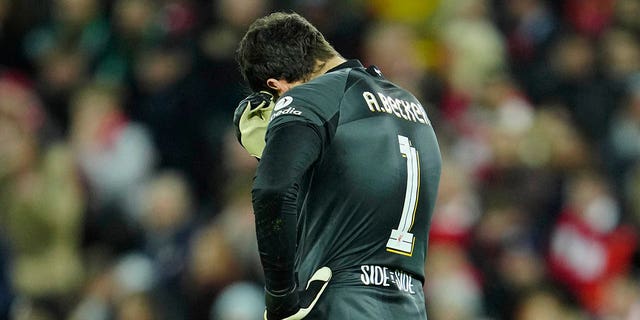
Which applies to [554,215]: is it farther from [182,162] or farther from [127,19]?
[127,19]

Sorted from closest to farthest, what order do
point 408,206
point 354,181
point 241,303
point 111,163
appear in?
point 354,181 < point 408,206 < point 241,303 < point 111,163

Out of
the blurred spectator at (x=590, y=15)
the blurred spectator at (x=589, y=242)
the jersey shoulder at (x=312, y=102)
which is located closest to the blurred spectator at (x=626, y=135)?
the blurred spectator at (x=589, y=242)

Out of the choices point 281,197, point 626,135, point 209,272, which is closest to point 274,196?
point 281,197

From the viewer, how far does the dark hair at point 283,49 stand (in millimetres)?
5137

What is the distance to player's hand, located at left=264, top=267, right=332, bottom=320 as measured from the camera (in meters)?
4.81

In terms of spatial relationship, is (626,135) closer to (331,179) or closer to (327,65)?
(327,65)

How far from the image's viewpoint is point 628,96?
1248 cm

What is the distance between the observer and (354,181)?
4.95 m

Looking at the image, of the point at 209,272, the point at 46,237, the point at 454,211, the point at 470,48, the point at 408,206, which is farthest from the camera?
the point at 470,48

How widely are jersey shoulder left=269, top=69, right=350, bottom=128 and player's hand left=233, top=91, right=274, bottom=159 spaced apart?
0.75 ft

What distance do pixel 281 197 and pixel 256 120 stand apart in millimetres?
621

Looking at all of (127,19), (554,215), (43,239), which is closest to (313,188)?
(43,239)

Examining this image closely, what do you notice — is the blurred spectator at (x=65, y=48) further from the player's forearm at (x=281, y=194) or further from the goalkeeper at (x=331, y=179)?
the player's forearm at (x=281, y=194)

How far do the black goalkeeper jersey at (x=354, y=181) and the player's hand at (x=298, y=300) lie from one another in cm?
6
